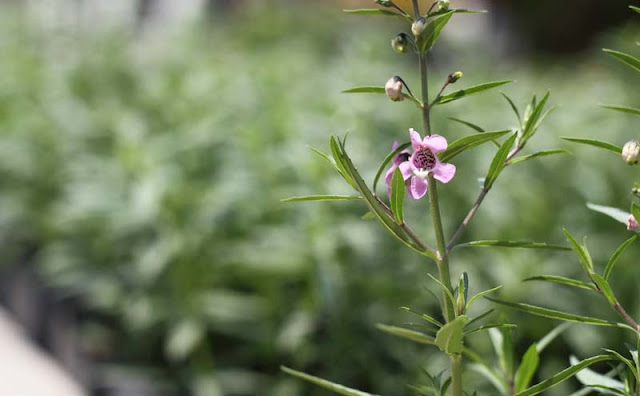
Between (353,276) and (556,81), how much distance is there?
13.4 ft

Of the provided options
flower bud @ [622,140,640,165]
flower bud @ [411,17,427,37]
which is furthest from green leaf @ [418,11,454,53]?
flower bud @ [622,140,640,165]

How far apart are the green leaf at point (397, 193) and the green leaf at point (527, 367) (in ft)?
0.94

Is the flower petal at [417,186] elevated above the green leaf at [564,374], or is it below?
above

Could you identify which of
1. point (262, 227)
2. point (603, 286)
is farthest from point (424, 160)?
point (262, 227)

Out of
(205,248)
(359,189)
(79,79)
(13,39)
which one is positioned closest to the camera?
(359,189)

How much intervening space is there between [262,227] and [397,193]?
2022mm

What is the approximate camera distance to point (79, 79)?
431 centimetres

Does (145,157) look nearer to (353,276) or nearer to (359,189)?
(353,276)

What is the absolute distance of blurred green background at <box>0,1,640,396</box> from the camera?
261cm

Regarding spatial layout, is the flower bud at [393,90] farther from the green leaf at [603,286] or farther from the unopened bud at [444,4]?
the green leaf at [603,286]

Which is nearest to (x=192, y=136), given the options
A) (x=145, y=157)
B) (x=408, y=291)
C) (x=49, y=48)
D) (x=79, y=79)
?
(x=145, y=157)

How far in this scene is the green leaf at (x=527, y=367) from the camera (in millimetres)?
1058

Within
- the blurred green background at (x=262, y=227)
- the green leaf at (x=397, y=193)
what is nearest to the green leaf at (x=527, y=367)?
the green leaf at (x=397, y=193)

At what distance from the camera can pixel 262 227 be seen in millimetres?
2887
